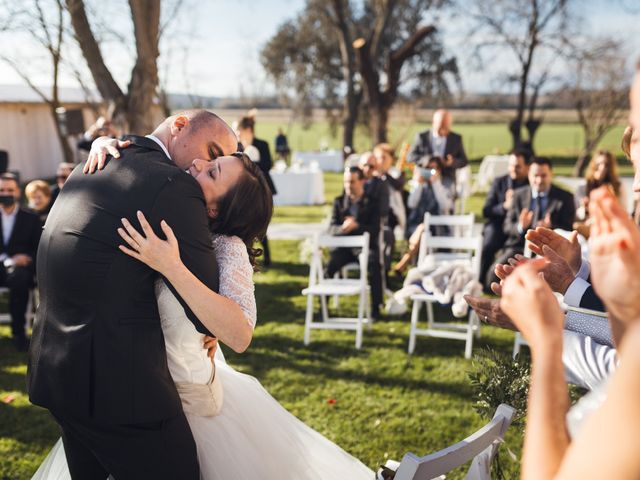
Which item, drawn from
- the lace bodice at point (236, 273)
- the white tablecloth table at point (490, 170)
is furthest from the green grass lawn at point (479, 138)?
the lace bodice at point (236, 273)

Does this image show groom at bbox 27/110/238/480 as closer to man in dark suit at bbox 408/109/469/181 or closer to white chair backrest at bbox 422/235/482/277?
white chair backrest at bbox 422/235/482/277

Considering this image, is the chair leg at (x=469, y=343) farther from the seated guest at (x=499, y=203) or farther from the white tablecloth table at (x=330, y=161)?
the white tablecloth table at (x=330, y=161)

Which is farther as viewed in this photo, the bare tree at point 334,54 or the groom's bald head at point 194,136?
the bare tree at point 334,54

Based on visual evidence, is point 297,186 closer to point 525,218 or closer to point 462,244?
point 525,218

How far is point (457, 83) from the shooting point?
26.4 meters

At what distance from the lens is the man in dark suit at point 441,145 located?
8.42 meters

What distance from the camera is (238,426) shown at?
2.24 meters

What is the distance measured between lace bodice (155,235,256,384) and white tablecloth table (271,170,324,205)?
1269 cm

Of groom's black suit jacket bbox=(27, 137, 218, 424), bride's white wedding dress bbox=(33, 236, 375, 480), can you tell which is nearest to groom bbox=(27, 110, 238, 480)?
groom's black suit jacket bbox=(27, 137, 218, 424)

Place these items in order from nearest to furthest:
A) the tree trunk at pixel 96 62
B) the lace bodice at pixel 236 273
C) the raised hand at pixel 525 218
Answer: the lace bodice at pixel 236 273
the raised hand at pixel 525 218
the tree trunk at pixel 96 62

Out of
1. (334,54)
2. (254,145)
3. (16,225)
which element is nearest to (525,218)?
(254,145)

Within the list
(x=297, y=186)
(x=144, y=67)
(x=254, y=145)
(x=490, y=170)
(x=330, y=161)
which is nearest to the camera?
(x=144, y=67)

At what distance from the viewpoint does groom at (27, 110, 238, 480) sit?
1.61 meters

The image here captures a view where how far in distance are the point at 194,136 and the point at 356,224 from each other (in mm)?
4627
